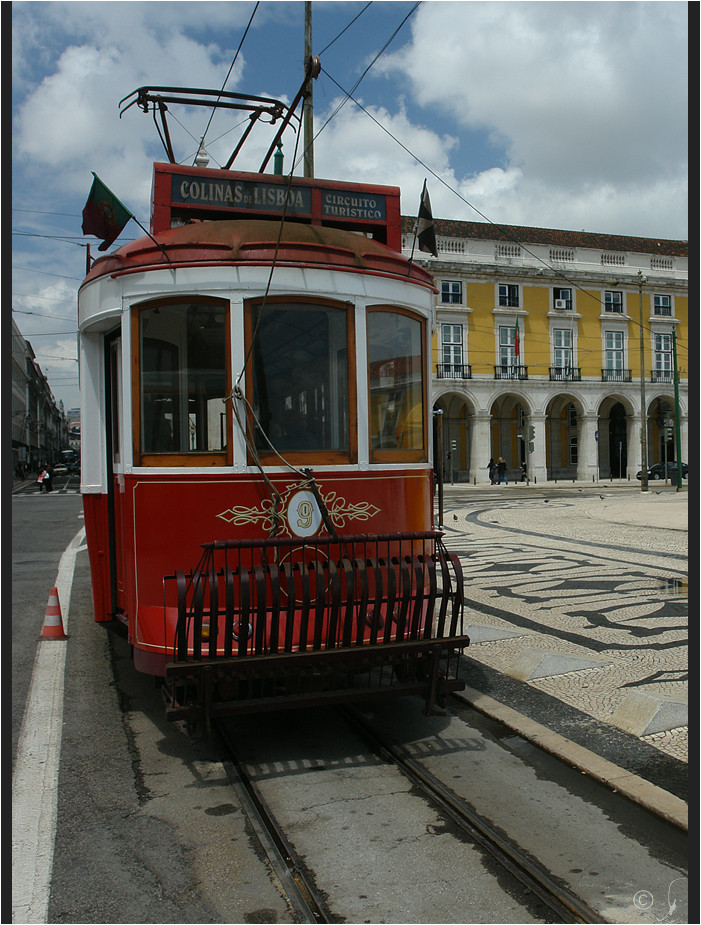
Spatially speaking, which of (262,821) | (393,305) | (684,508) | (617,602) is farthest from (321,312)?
(684,508)

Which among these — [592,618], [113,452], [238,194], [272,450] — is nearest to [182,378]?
[272,450]

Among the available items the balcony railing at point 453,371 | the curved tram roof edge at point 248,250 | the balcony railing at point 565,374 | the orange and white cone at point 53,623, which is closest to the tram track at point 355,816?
the curved tram roof edge at point 248,250

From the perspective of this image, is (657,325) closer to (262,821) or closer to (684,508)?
(684,508)

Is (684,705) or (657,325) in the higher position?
(657,325)

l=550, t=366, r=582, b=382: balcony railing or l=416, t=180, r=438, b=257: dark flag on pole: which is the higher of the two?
l=550, t=366, r=582, b=382: balcony railing

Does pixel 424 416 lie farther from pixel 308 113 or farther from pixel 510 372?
pixel 510 372

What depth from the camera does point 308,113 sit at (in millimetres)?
15461

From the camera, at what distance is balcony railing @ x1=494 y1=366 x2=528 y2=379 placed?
47.5 m

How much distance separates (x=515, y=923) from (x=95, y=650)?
6.14 metres

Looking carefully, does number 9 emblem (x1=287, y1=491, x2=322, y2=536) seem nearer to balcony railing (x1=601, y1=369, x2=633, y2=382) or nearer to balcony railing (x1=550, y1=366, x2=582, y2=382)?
balcony railing (x1=550, y1=366, x2=582, y2=382)

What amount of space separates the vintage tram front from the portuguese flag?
20 centimetres

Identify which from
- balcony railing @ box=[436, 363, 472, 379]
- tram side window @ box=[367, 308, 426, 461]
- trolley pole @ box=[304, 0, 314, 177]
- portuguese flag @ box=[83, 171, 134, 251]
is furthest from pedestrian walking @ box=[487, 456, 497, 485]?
portuguese flag @ box=[83, 171, 134, 251]

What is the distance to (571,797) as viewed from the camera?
4324 millimetres

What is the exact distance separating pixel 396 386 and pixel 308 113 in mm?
11779
